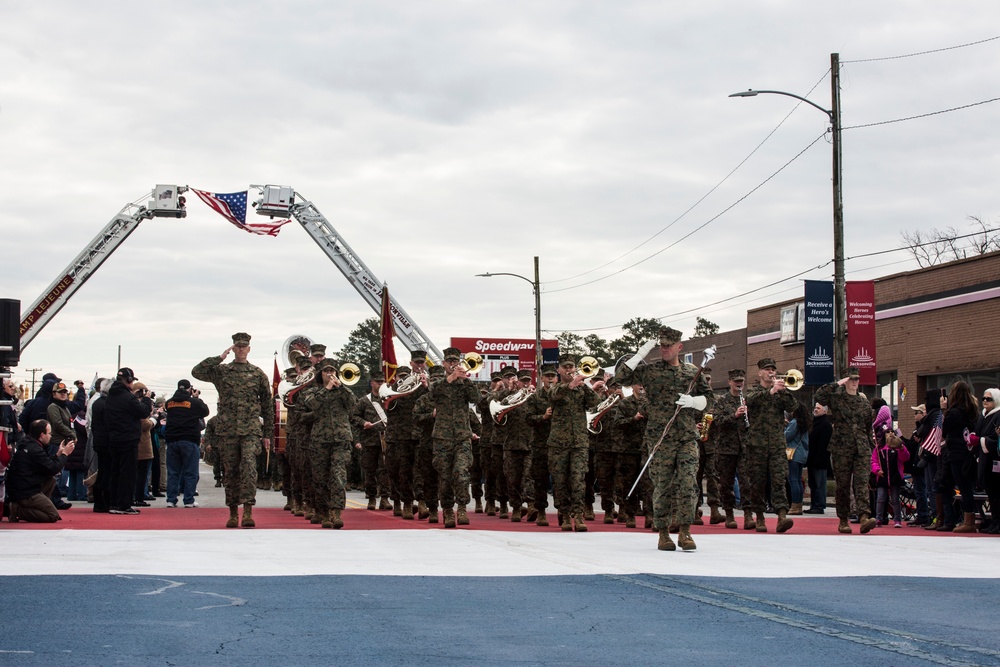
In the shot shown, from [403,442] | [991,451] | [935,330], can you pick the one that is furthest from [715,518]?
[935,330]

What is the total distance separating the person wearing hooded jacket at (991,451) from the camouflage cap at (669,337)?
5.60 metres

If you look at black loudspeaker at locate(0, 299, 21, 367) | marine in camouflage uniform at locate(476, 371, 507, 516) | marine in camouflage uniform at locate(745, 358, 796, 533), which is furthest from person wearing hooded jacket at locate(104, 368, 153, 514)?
marine in camouflage uniform at locate(745, 358, 796, 533)

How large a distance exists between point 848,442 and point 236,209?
106 ft

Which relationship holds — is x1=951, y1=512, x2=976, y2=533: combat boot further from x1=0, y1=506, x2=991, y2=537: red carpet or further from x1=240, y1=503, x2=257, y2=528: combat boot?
x1=240, y1=503, x2=257, y2=528: combat boot

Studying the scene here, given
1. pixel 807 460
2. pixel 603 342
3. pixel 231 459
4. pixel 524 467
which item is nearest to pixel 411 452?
pixel 524 467

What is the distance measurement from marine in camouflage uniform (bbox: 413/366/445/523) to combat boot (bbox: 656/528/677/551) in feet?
14.3

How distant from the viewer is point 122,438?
1802 cm

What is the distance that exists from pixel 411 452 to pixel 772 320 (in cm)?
3692

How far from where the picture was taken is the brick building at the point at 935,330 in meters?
36.4

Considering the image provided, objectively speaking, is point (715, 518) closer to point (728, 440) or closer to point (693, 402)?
point (728, 440)

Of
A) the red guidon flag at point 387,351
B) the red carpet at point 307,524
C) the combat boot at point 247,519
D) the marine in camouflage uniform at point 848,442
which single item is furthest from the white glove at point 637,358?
the red guidon flag at point 387,351

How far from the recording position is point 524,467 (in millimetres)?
18109

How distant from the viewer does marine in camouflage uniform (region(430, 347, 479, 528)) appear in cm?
1566

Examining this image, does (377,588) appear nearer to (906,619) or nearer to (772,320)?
(906,619)
